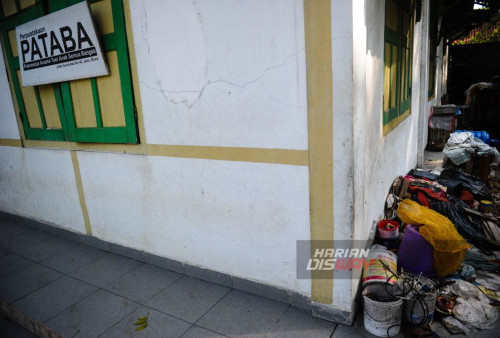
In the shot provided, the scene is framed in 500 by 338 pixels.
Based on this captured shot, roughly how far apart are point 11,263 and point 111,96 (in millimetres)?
2874

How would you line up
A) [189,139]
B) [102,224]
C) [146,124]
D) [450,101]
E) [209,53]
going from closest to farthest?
[209,53] → [189,139] → [146,124] → [102,224] → [450,101]

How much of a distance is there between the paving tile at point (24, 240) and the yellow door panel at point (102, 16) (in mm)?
3565

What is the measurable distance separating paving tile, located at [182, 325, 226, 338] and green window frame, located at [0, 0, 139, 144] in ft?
7.14

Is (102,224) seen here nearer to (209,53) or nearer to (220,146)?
(220,146)

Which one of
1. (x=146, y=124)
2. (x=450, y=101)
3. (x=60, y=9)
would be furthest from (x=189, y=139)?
(x=450, y=101)

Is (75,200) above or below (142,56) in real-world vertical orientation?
below

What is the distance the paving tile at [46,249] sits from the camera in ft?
15.5

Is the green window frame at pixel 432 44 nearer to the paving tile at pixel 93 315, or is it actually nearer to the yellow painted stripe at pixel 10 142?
the paving tile at pixel 93 315

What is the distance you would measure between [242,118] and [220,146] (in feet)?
1.27

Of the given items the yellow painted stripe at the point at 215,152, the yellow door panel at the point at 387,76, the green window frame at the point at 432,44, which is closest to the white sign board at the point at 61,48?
the yellow painted stripe at the point at 215,152

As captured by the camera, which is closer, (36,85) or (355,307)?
(355,307)

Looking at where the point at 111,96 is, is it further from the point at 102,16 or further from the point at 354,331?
the point at 354,331

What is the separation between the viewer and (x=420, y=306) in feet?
9.02

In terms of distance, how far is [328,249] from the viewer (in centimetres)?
287
